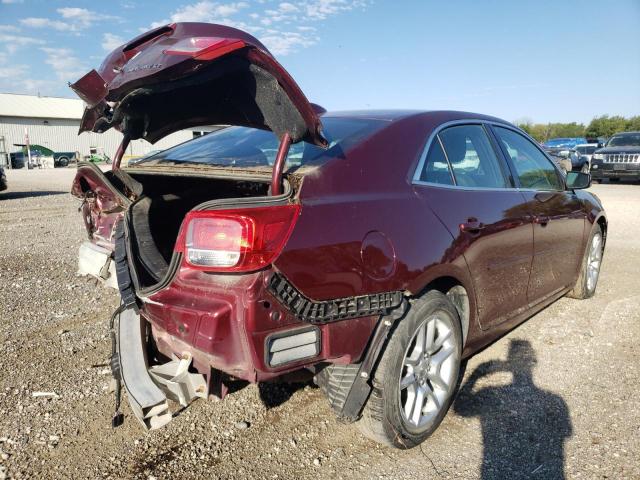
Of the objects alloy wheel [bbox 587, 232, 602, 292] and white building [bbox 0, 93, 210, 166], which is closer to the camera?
alloy wheel [bbox 587, 232, 602, 292]

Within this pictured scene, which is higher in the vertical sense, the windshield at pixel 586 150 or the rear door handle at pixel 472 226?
the rear door handle at pixel 472 226

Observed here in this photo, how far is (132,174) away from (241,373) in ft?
5.18

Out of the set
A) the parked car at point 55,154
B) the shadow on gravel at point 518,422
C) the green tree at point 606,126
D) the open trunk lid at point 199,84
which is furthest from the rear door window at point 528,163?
the green tree at point 606,126

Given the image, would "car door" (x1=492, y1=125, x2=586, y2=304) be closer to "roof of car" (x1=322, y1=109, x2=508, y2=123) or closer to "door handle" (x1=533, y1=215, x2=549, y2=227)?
"door handle" (x1=533, y1=215, x2=549, y2=227)

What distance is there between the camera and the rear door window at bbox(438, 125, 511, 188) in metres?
2.99

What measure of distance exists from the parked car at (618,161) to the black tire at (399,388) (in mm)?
17299

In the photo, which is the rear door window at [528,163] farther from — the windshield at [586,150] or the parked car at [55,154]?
the parked car at [55,154]

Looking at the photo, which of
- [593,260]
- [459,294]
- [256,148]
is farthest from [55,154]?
[459,294]

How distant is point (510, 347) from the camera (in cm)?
390

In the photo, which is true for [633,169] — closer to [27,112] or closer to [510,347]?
[510,347]

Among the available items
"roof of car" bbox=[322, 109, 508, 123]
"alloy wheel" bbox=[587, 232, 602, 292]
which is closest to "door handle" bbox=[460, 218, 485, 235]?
"roof of car" bbox=[322, 109, 508, 123]

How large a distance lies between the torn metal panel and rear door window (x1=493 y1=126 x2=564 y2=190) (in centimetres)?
268

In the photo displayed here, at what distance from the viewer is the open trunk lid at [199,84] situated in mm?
1876

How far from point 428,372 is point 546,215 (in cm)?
176
